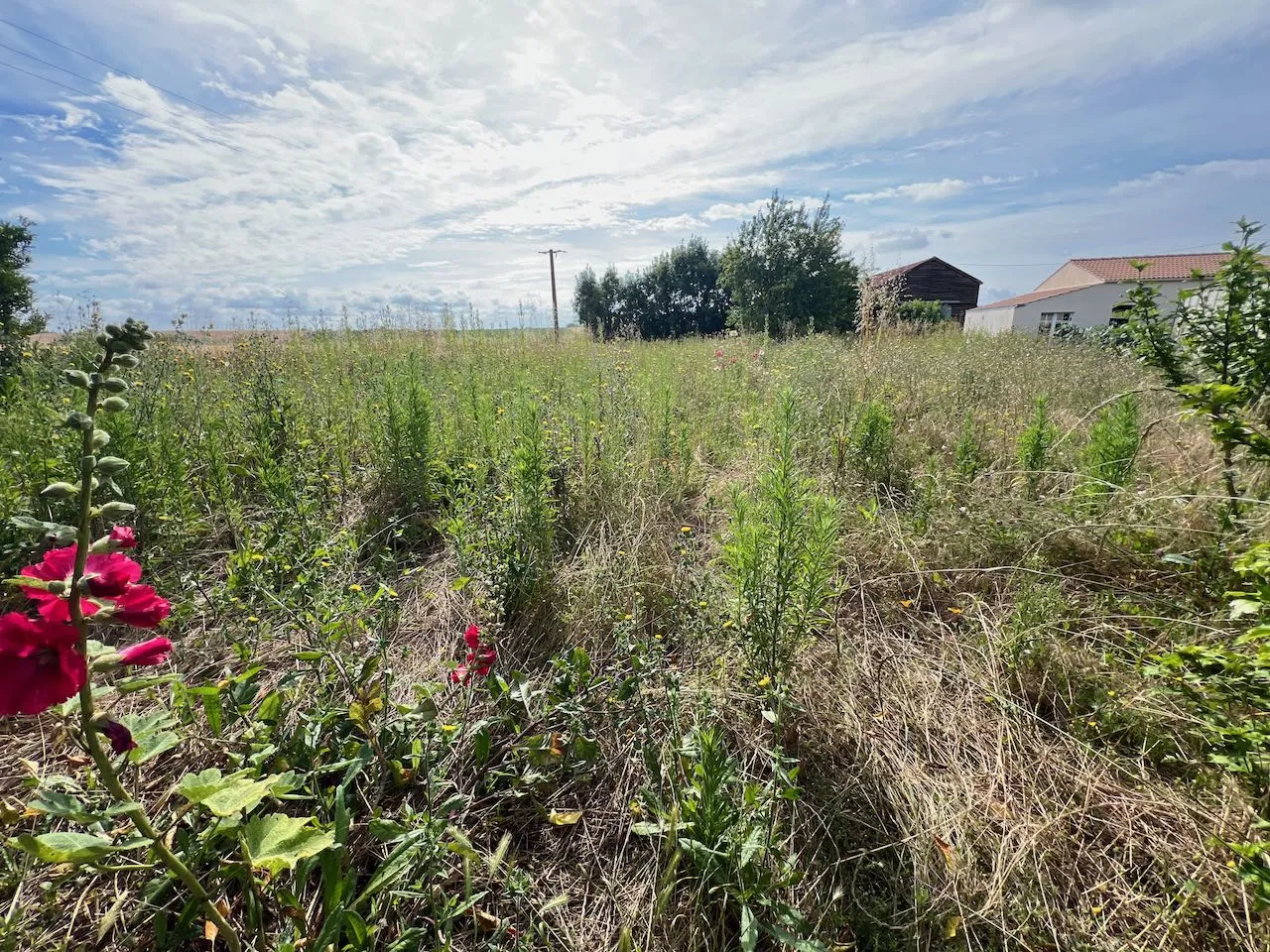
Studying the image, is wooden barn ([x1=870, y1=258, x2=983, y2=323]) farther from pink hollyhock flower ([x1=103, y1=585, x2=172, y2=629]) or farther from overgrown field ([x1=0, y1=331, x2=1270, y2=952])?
pink hollyhock flower ([x1=103, y1=585, x2=172, y2=629])

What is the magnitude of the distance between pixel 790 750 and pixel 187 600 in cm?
218

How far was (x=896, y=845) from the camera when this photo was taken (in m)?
1.48

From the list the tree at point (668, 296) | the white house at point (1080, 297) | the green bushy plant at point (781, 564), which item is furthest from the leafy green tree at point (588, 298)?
the green bushy plant at point (781, 564)

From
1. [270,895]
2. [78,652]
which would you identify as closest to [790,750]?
[270,895]

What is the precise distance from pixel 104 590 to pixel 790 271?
21.8 metres

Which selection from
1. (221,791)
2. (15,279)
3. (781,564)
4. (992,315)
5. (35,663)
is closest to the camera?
(35,663)

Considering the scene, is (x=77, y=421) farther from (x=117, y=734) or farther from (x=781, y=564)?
(x=781, y=564)

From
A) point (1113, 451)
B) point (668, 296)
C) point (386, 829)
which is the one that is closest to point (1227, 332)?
point (1113, 451)

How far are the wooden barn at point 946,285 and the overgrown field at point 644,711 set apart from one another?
3503 centimetres

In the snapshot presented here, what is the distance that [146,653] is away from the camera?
903mm

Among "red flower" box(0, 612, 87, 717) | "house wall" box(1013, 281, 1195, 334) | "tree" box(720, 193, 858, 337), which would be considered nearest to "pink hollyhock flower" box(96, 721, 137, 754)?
"red flower" box(0, 612, 87, 717)

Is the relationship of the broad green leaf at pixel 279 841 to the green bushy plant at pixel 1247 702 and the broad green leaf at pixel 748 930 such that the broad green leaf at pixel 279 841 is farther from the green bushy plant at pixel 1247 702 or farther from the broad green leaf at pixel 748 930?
the green bushy plant at pixel 1247 702

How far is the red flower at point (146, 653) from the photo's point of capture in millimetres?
875

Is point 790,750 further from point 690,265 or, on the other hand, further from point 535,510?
point 690,265
